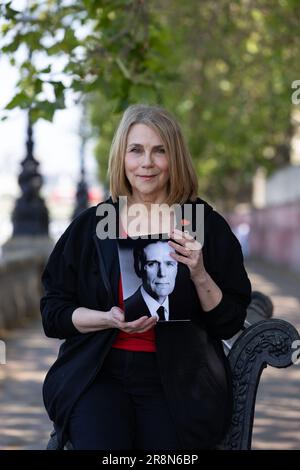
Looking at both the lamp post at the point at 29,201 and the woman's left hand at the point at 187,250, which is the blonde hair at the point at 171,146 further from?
the lamp post at the point at 29,201

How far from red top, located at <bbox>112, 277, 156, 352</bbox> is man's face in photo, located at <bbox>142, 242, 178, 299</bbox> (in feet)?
0.75

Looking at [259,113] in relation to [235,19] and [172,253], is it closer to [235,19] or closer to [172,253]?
[235,19]

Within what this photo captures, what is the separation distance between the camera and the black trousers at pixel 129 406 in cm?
384

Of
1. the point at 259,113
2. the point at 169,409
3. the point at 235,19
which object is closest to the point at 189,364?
the point at 169,409

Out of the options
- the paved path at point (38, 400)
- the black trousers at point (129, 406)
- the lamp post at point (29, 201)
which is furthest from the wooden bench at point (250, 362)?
the lamp post at point (29, 201)

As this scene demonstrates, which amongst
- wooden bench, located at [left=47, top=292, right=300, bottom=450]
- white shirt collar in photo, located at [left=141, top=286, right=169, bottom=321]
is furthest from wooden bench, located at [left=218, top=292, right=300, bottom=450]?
white shirt collar in photo, located at [left=141, top=286, right=169, bottom=321]

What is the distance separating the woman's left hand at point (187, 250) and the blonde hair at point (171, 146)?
1.12ft

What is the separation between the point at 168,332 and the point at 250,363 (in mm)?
389

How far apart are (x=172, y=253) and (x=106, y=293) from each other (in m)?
0.39

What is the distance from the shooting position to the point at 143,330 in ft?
12.2

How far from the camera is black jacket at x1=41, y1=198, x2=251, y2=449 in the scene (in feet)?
12.7

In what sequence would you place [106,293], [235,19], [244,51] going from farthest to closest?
[244,51] < [235,19] < [106,293]

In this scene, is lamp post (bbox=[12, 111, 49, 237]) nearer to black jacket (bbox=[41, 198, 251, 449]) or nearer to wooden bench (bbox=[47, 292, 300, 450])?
black jacket (bbox=[41, 198, 251, 449])
